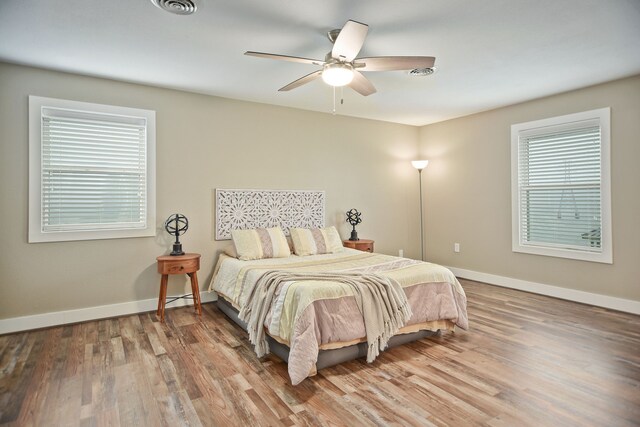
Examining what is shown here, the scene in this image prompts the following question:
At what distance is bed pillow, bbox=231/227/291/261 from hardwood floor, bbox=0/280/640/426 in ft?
2.82

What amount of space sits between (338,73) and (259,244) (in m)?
2.20

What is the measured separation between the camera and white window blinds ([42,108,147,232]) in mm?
3600

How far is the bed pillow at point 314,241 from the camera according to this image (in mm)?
4469

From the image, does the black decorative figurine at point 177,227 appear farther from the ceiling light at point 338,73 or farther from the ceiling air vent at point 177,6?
the ceiling light at point 338,73

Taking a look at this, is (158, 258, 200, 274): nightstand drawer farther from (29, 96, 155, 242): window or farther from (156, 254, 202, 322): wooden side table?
(29, 96, 155, 242): window

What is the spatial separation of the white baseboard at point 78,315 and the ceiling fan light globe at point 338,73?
10.00 feet

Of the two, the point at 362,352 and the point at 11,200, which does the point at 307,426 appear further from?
the point at 11,200

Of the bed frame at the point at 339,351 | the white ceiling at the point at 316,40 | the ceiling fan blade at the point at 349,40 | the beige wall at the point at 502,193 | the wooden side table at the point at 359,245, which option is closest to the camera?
the ceiling fan blade at the point at 349,40

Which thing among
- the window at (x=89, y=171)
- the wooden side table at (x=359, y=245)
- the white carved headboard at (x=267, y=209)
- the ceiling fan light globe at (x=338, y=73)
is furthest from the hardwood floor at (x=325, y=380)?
the ceiling fan light globe at (x=338, y=73)

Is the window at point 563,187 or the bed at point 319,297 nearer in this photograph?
the bed at point 319,297

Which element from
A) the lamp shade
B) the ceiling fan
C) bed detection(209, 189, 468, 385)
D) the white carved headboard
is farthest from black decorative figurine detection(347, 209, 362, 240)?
the ceiling fan

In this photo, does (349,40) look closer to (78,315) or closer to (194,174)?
(194,174)

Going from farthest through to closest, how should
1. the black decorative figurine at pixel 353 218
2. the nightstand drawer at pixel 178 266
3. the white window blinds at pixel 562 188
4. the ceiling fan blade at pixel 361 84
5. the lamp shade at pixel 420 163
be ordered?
the lamp shade at pixel 420 163 → the black decorative figurine at pixel 353 218 → the white window blinds at pixel 562 188 → the nightstand drawer at pixel 178 266 → the ceiling fan blade at pixel 361 84

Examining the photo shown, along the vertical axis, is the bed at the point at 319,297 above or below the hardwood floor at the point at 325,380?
above
